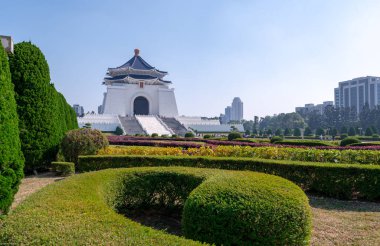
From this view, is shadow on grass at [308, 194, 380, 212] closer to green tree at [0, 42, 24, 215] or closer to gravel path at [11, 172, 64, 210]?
green tree at [0, 42, 24, 215]

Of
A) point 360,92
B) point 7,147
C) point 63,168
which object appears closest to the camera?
point 7,147

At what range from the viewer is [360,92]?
8581 centimetres

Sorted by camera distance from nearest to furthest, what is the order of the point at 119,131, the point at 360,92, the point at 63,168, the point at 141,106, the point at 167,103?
the point at 63,168
the point at 119,131
the point at 167,103
the point at 141,106
the point at 360,92

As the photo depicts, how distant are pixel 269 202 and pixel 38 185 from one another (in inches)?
255

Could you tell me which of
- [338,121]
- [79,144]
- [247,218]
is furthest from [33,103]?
[338,121]

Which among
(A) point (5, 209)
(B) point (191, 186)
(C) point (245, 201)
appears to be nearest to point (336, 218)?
(B) point (191, 186)

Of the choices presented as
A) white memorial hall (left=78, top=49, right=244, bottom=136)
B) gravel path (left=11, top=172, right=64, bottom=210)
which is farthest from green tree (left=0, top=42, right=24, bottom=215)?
white memorial hall (left=78, top=49, right=244, bottom=136)

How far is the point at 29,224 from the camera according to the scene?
2732mm

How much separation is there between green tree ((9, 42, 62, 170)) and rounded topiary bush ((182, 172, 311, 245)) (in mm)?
7120

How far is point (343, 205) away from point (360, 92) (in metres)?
90.0

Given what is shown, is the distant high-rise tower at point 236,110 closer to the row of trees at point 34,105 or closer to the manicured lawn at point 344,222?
the row of trees at point 34,105

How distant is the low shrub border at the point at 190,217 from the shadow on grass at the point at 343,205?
2775 millimetres

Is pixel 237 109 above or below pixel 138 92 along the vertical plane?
above

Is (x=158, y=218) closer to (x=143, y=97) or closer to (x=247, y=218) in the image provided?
(x=247, y=218)
